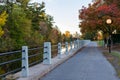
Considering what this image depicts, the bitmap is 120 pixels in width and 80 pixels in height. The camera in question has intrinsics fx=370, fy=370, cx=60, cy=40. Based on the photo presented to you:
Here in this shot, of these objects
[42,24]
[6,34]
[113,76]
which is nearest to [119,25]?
[6,34]

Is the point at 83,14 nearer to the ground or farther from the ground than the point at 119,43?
farther from the ground

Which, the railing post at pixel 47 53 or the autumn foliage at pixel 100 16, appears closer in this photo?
the railing post at pixel 47 53

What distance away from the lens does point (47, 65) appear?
19266 millimetres

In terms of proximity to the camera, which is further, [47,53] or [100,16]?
[100,16]

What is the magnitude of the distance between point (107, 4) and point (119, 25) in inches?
221

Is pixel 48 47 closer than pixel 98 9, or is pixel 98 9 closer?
pixel 48 47

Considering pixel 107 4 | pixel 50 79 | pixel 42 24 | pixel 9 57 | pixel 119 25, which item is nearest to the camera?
pixel 50 79

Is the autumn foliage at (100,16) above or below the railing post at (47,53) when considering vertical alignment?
above

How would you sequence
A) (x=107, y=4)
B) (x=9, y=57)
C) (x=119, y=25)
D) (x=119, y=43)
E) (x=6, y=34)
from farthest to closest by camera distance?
(x=119, y=43), (x=107, y=4), (x=119, y=25), (x=6, y=34), (x=9, y=57)

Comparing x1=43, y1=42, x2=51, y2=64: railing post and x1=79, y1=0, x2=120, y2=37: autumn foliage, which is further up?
x1=79, y1=0, x2=120, y2=37: autumn foliage

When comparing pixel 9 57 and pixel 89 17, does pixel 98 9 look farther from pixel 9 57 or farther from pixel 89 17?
pixel 9 57

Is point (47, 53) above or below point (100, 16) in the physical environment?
below

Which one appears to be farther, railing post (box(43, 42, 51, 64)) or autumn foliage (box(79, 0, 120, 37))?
autumn foliage (box(79, 0, 120, 37))

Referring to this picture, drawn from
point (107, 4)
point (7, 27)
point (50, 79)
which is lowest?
point (50, 79)
